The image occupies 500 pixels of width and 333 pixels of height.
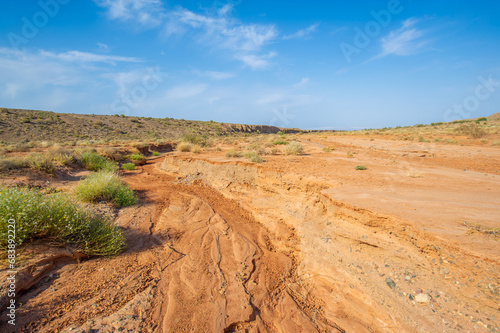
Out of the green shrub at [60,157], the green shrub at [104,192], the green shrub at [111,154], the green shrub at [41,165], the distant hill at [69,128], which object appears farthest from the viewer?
the distant hill at [69,128]

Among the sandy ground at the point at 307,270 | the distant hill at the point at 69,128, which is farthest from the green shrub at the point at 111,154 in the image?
the distant hill at the point at 69,128

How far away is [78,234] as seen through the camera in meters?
4.00

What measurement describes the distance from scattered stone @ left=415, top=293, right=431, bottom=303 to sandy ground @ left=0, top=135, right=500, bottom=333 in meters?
0.04

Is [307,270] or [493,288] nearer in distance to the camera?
[493,288]

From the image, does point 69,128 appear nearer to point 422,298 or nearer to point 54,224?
point 54,224

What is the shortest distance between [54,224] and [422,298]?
18.9ft

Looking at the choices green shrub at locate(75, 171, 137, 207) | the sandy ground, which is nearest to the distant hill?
green shrub at locate(75, 171, 137, 207)

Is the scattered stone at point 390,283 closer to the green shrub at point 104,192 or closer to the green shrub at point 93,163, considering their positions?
the green shrub at point 104,192

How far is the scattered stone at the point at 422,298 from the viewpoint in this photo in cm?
296

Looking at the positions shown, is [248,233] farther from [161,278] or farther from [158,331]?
[158,331]

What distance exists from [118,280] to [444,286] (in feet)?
16.0

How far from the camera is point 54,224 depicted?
367 centimetres

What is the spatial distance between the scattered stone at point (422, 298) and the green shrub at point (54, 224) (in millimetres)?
5026

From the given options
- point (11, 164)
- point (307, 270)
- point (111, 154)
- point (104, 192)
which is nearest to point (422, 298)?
point (307, 270)
